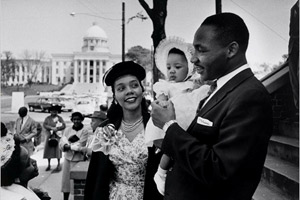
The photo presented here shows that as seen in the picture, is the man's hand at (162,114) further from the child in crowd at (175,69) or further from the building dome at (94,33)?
the building dome at (94,33)

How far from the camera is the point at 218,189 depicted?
4.05ft

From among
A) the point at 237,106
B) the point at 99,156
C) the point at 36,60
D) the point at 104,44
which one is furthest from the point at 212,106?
the point at 104,44

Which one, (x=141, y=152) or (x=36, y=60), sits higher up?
(x=36, y=60)

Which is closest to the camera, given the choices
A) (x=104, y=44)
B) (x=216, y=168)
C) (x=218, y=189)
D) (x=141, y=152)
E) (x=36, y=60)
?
(x=216, y=168)

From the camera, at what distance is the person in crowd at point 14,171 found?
A: 2.91 meters

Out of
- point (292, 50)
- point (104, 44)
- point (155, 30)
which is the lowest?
point (292, 50)

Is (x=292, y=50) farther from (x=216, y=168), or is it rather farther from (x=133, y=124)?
(x=216, y=168)

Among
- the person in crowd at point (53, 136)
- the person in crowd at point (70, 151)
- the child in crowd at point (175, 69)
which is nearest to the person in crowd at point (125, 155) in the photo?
→ the child in crowd at point (175, 69)

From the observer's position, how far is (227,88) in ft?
4.19

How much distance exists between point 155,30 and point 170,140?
474 cm

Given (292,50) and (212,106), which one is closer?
(212,106)

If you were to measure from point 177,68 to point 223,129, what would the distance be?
1210 mm

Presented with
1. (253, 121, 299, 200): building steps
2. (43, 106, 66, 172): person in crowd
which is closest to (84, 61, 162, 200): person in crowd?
(253, 121, 299, 200): building steps

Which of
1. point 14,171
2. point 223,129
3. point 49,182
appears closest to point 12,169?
point 14,171
